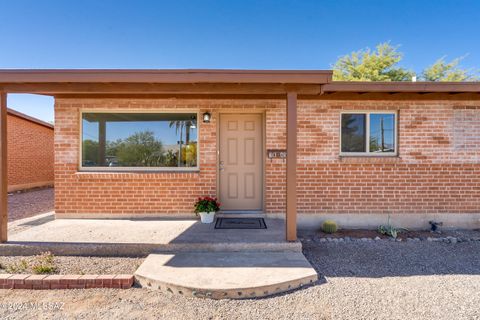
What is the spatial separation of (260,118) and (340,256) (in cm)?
308

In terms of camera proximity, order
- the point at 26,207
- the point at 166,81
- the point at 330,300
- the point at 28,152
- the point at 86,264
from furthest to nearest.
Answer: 1. the point at 28,152
2. the point at 26,207
3. the point at 166,81
4. the point at 86,264
5. the point at 330,300

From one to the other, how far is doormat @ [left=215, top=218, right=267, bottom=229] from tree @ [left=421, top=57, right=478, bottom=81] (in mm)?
16355

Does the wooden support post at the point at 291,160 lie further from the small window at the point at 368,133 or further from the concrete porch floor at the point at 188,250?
the small window at the point at 368,133

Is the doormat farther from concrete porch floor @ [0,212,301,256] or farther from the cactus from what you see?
the cactus

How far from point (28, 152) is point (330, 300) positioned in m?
13.5

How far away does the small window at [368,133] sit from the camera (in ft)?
17.9

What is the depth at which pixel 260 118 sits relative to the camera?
18.6ft

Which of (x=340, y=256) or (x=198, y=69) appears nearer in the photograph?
(x=198, y=69)

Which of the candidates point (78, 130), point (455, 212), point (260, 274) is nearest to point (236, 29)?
point (78, 130)

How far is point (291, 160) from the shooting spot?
13.1ft

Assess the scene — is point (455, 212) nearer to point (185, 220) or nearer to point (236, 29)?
point (185, 220)

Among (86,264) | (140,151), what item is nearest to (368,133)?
(140,151)

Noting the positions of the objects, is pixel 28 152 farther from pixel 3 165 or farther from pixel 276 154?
pixel 276 154

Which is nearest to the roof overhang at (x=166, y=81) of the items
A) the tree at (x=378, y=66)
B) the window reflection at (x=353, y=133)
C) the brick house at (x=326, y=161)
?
the brick house at (x=326, y=161)
